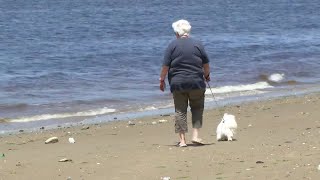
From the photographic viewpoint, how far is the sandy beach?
7359 millimetres

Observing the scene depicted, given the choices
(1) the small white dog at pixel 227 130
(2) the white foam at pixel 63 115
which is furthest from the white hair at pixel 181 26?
(2) the white foam at pixel 63 115

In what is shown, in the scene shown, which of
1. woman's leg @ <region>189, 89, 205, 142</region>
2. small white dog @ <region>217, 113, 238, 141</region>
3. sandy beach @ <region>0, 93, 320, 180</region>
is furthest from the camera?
small white dog @ <region>217, 113, 238, 141</region>

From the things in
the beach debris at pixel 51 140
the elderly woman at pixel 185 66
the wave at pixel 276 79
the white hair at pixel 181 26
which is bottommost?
the beach debris at pixel 51 140

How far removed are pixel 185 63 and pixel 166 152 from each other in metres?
1.04

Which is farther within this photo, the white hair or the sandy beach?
the white hair

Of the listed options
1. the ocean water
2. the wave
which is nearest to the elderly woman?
the ocean water

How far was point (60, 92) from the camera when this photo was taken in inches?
690

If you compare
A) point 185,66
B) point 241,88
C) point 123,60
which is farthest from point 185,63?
point 123,60

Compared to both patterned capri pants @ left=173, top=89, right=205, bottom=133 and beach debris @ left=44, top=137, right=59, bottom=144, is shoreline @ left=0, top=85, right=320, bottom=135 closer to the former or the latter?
beach debris @ left=44, top=137, right=59, bottom=144

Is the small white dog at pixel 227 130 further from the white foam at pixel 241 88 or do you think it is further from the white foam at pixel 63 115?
the white foam at pixel 241 88

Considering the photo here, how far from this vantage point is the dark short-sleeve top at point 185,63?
Result: 9016 millimetres

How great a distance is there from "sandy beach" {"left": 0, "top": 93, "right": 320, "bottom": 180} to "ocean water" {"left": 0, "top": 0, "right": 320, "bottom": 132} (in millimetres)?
2254

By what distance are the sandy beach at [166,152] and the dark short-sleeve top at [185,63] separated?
73 cm

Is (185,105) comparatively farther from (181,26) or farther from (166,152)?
(181,26)
